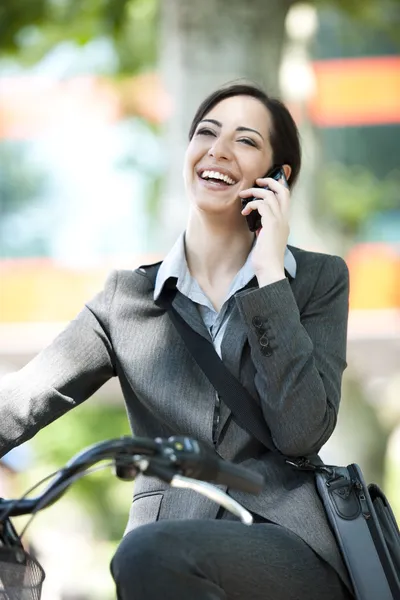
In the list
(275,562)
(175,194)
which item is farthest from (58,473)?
(175,194)

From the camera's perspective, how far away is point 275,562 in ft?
8.18

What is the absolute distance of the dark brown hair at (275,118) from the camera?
10.6 ft

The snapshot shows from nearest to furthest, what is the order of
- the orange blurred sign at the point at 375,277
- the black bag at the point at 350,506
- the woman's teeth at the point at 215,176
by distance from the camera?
the black bag at the point at 350,506 → the woman's teeth at the point at 215,176 → the orange blurred sign at the point at 375,277

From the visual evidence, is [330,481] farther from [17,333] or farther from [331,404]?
[17,333]

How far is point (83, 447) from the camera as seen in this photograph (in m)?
11.7

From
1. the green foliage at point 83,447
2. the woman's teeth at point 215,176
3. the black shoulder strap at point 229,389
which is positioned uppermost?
the woman's teeth at point 215,176

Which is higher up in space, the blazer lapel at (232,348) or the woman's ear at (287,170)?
the woman's ear at (287,170)

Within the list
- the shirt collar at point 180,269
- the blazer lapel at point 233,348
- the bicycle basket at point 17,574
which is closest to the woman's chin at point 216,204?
the shirt collar at point 180,269

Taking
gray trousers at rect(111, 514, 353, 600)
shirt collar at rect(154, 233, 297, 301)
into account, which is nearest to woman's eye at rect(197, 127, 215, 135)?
shirt collar at rect(154, 233, 297, 301)

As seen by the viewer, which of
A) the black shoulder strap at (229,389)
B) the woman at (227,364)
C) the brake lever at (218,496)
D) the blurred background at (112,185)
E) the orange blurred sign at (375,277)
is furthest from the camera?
the orange blurred sign at (375,277)

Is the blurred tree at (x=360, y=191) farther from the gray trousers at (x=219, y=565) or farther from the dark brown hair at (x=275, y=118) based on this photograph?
the gray trousers at (x=219, y=565)

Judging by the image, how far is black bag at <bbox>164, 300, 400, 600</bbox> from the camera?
257cm

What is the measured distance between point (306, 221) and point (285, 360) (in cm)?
309

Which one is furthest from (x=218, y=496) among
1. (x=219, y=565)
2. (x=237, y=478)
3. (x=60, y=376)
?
(x=60, y=376)
